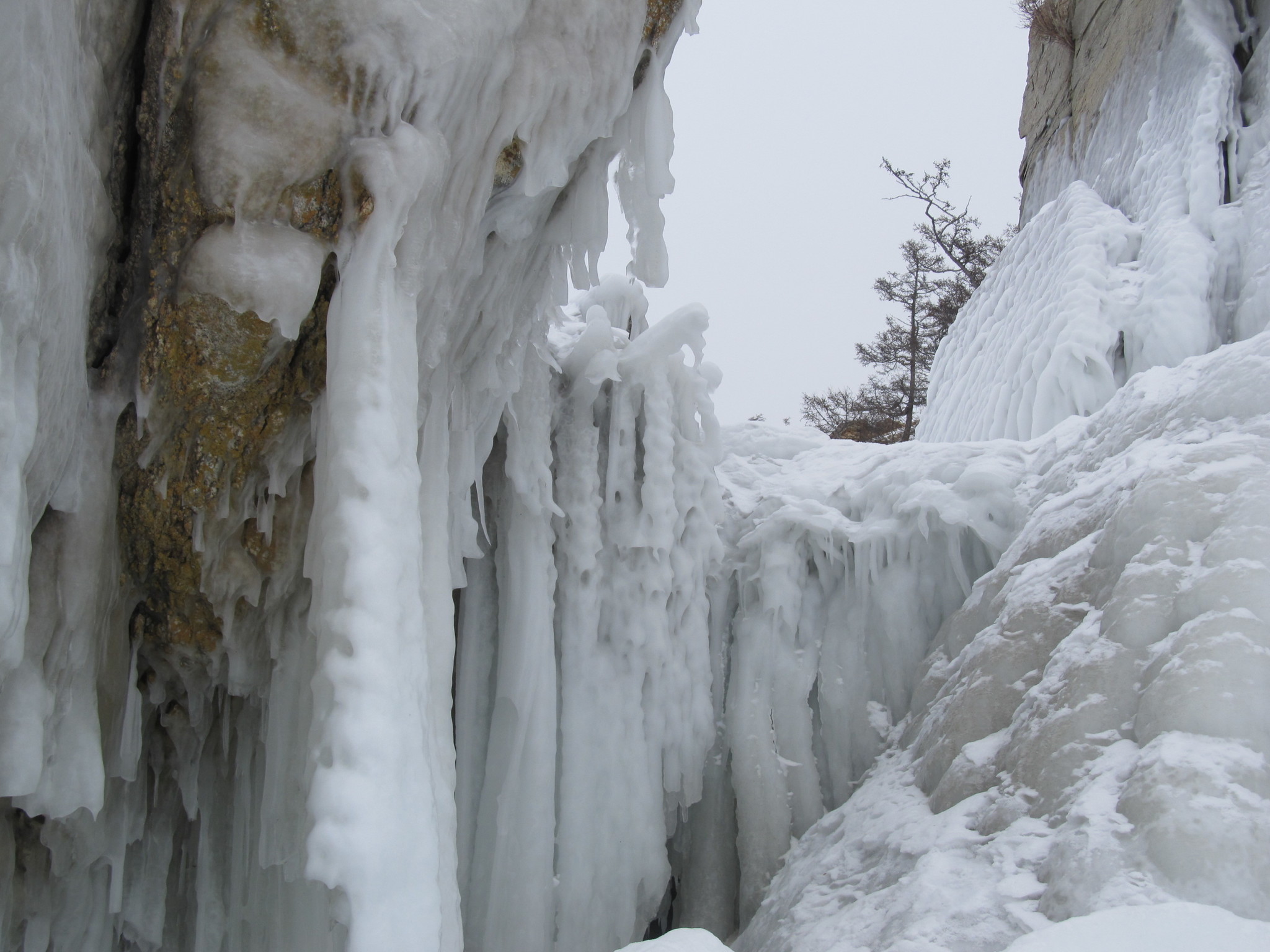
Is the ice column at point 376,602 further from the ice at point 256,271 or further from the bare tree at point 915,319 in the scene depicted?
the bare tree at point 915,319

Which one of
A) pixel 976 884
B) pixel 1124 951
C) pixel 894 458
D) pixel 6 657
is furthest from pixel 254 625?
pixel 894 458

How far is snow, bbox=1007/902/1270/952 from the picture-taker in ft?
6.28

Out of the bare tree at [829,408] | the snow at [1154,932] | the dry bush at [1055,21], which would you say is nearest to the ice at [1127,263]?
the dry bush at [1055,21]

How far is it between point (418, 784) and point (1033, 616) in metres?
2.25

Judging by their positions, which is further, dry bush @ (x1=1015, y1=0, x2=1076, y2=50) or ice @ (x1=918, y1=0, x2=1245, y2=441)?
dry bush @ (x1=1015, y1=0, x2=1076, y2=50)

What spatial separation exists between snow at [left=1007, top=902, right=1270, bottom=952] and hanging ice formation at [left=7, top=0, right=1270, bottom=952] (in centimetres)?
3

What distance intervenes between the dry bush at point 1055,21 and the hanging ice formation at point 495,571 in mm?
6520

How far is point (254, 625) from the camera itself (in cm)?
326

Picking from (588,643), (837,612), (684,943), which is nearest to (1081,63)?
(837,612)

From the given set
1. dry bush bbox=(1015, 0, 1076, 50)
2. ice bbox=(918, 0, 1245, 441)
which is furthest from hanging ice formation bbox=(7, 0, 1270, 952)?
dry bush bbox=(1015, 0, 1076, 50)

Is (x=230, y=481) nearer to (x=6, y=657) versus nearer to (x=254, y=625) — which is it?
(x=254, y=625)

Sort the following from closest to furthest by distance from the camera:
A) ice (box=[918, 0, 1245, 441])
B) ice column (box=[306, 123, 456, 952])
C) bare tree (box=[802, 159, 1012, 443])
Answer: ice column (box=[306, 123, 456, 952])
ice (box=[918, 0, 1245, 441])
bare tree (box=[802, 159, 1012, 443])

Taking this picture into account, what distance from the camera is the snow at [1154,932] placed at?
75.4 inches

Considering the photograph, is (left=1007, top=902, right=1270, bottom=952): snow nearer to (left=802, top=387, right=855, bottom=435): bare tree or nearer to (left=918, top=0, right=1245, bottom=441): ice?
(left=918, top=0, right=1245, bottom=441): ice
